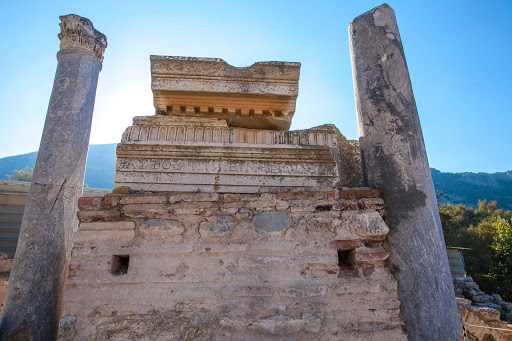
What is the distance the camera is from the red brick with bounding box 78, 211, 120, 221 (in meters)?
2.83

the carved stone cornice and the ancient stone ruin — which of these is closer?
the ancient stone ruin

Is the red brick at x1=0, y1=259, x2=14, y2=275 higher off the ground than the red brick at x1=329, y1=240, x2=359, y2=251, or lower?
lower

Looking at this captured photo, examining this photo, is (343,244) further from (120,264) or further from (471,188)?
(471,188)

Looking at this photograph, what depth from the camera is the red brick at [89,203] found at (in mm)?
2873

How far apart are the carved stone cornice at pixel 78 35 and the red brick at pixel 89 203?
8.45ft

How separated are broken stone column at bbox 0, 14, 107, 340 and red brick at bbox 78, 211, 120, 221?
3.62 feet

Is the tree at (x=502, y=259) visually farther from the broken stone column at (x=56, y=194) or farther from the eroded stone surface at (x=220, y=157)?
the broken stone column at (x=56, y=194)

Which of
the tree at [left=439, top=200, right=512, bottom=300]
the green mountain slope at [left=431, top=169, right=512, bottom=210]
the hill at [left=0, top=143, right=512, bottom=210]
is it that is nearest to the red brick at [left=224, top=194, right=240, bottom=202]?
the tree at [left=439, top=200, right=512, bottom=300]

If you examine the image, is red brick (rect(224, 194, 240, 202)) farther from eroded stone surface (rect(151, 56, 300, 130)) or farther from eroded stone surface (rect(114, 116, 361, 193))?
eroded stone surface (rect(151, 56, 300, 130))

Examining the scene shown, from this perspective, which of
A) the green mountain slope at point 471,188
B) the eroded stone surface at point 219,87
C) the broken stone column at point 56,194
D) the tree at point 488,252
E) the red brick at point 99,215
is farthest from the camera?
the green mountain slope at point 471,188

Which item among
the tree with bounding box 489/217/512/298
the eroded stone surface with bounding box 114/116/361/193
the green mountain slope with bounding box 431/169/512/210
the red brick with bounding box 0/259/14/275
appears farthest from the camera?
the green mountain slope with bounding box 431/169/512/210

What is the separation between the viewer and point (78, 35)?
445 cm

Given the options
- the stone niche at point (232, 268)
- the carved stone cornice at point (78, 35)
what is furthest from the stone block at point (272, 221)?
the carved stone cornice at point (78, 35)

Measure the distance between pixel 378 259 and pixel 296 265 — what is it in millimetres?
677
